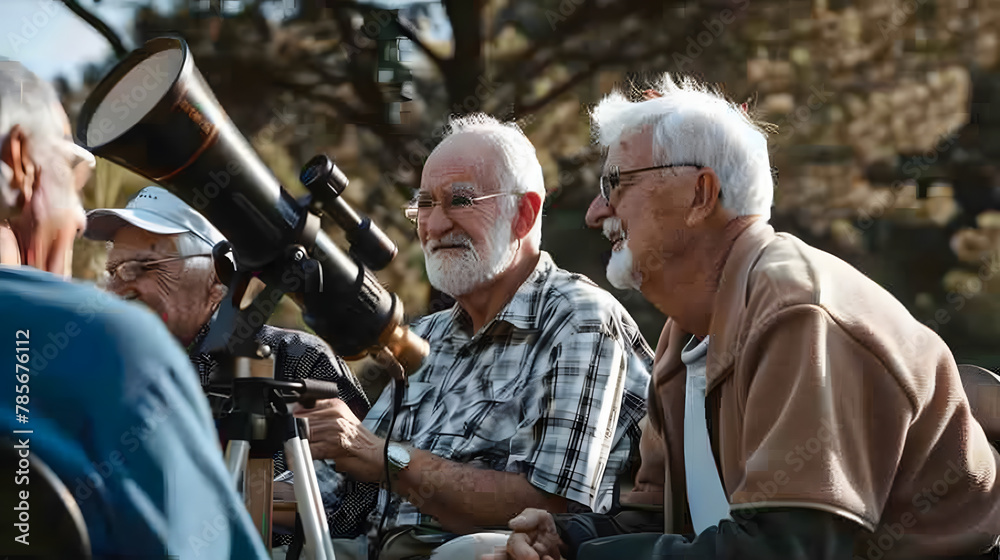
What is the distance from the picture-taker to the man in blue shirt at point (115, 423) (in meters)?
1.34

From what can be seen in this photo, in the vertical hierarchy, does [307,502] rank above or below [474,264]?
below

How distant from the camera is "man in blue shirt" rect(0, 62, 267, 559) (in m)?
1.34

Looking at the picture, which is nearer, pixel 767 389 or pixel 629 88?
pixel 767 389

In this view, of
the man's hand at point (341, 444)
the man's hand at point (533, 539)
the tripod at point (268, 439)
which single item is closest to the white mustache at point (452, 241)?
the man's hand at point (341, 444)

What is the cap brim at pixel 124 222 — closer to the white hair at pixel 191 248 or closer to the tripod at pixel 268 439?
the white hair at pixel 191 248

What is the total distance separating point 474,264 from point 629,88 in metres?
1.78

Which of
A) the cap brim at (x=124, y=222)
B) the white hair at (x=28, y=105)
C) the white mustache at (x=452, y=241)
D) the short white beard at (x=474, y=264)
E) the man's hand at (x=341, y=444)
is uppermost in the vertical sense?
the white hair at (x=28, y=105)

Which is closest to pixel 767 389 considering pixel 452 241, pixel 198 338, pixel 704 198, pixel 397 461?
pixel 704 198

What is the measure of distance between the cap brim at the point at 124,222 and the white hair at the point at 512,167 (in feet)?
3.42

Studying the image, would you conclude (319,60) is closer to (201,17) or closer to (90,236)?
(201,17)

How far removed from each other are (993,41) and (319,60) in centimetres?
354

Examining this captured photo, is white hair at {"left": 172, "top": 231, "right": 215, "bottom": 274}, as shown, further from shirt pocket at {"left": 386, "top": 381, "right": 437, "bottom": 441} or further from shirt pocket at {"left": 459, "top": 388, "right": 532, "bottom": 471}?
shirt pocket at {"left": 459, "top": 388, "right": 532, "bottom": 471}

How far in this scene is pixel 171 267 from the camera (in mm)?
3795

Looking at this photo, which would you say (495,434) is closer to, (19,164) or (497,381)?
(497,381)
